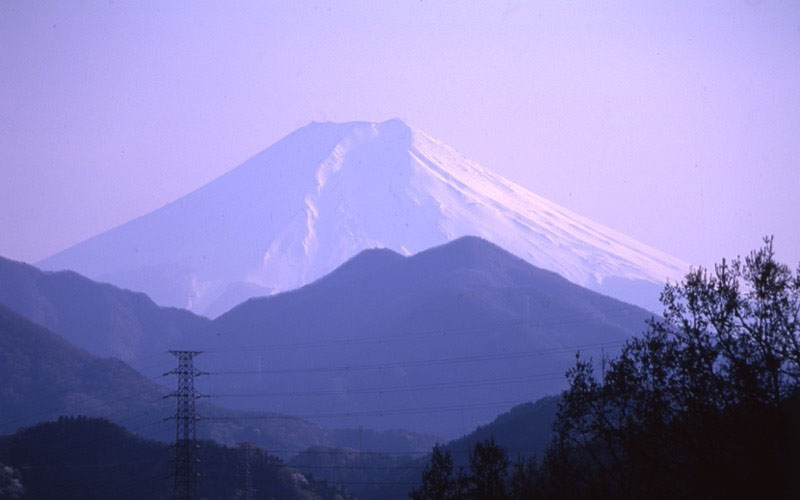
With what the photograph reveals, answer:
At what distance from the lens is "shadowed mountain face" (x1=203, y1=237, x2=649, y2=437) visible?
116 m

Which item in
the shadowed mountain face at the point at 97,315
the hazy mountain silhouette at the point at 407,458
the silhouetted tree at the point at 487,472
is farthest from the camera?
the shadowed mountain face at the point at 97,315

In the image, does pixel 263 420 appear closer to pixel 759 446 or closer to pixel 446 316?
pixel 446 316

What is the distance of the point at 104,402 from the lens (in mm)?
104375

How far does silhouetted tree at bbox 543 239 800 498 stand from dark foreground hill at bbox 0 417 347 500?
133 feet

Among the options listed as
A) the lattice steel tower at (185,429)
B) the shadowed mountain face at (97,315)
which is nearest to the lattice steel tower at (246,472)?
the lattice steel tower at (185,429)

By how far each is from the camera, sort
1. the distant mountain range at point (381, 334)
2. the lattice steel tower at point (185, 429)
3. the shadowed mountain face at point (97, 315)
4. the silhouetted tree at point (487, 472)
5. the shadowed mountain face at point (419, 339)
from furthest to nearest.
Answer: the shadowed mountain face at point (97, 315) < the distant mountain range at point (381, 334) < the shadowed mountain face at point (419, 339) < the lattice steel tower at point (185, 429) < the silhouetted tree at point (487, 472)

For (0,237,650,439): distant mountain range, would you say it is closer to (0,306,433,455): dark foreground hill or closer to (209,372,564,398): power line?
(209,372,564,398): power line

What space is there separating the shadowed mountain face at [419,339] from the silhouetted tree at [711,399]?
8497 cm

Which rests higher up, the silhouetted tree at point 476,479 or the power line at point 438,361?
the power line at point 438,361

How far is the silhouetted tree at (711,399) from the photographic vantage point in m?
16.3

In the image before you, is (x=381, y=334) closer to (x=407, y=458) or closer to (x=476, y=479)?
(x=407, y=458)

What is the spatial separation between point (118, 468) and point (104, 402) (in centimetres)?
4201

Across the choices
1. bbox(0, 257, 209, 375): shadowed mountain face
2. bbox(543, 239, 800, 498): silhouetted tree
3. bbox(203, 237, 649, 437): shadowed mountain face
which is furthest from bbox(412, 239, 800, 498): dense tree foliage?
bbox(0, 257, 209, 375): shadowed mountain face

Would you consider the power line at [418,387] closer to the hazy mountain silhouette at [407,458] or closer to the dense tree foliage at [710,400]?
the hazy mountain silhouette at [407,458]
